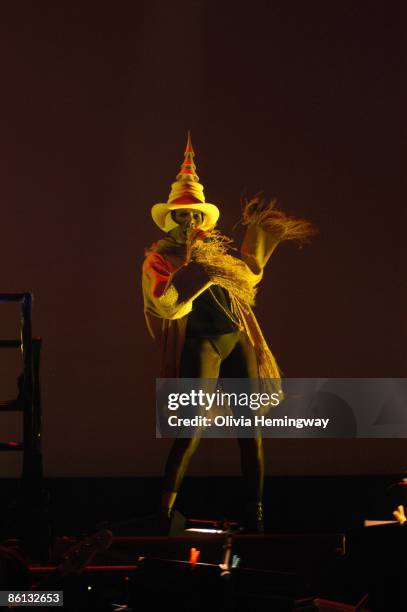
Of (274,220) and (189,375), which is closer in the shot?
(189,375)

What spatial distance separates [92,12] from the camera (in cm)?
483

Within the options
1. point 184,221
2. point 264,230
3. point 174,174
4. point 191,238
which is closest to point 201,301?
point 191,238

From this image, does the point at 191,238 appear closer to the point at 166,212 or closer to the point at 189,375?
the point at 166,212

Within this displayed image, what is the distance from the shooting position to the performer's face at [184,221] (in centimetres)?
482

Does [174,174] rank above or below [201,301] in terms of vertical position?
above

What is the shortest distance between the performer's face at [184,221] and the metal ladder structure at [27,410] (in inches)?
71.3

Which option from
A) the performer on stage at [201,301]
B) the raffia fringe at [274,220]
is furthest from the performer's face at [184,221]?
the raffia fringe at [274,220]

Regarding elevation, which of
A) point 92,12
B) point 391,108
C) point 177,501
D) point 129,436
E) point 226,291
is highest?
point 92,12

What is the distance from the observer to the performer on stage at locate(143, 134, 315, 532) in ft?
15.7

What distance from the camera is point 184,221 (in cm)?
484

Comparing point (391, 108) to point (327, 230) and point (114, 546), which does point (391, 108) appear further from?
point (114, 546)

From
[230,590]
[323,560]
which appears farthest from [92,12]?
[230,590]

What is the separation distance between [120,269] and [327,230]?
51.6 inches

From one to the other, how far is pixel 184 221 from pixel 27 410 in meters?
2.08
